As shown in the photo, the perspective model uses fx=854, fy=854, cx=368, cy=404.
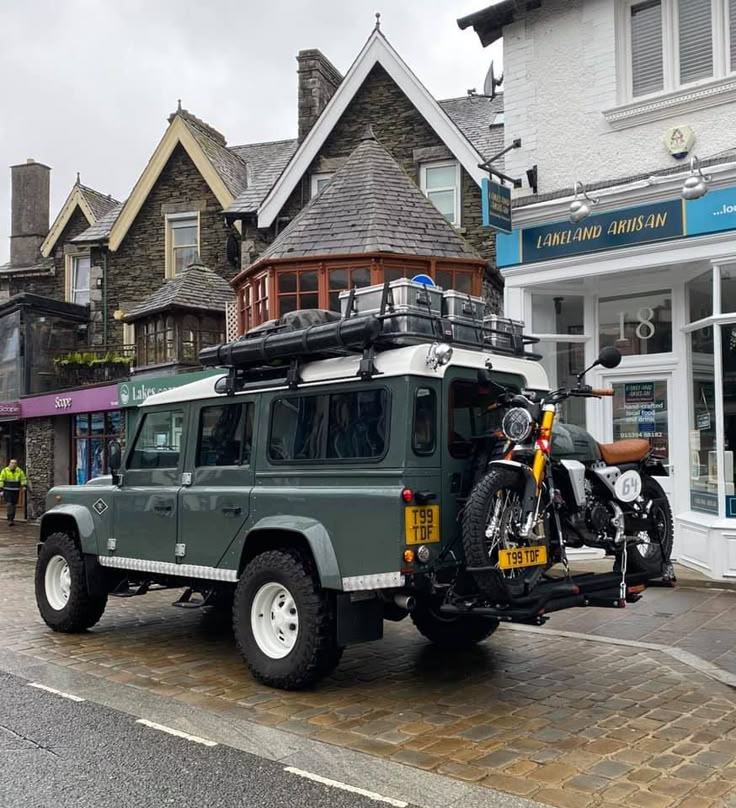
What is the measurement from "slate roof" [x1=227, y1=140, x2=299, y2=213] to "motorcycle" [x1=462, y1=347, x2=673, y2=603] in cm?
1540

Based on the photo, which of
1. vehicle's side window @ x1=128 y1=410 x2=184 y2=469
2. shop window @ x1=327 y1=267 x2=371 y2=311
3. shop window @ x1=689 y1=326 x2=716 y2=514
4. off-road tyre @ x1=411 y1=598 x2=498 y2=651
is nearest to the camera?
off-road tyre @ x1=411 y1=598 x2=498 y2=651

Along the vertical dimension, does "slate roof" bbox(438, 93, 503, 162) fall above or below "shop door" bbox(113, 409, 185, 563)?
above

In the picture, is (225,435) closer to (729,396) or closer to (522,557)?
(522,557)

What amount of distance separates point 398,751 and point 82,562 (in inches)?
161

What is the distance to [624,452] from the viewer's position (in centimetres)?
588

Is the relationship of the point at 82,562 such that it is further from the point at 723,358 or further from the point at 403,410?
the point at 723,358

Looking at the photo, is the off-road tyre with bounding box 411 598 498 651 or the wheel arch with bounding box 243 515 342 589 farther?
the off-road tyre with bounding box 411 598 498 651

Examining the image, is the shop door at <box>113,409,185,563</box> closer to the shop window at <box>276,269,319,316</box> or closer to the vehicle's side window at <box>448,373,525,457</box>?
the vehicle's side window at <box>448,373,525,457</box>

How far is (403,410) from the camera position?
18.0 feet

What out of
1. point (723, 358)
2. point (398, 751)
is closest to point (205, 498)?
point (398, 751)

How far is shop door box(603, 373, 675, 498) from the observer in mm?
11195

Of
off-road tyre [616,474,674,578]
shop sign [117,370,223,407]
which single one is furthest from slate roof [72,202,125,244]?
off-road tyre [616,474,674,578]

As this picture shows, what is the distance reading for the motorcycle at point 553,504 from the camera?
512 cm

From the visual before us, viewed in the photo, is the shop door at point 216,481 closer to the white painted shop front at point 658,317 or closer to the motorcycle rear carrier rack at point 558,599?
the motorcycle rear carrier rack at point 558,599
